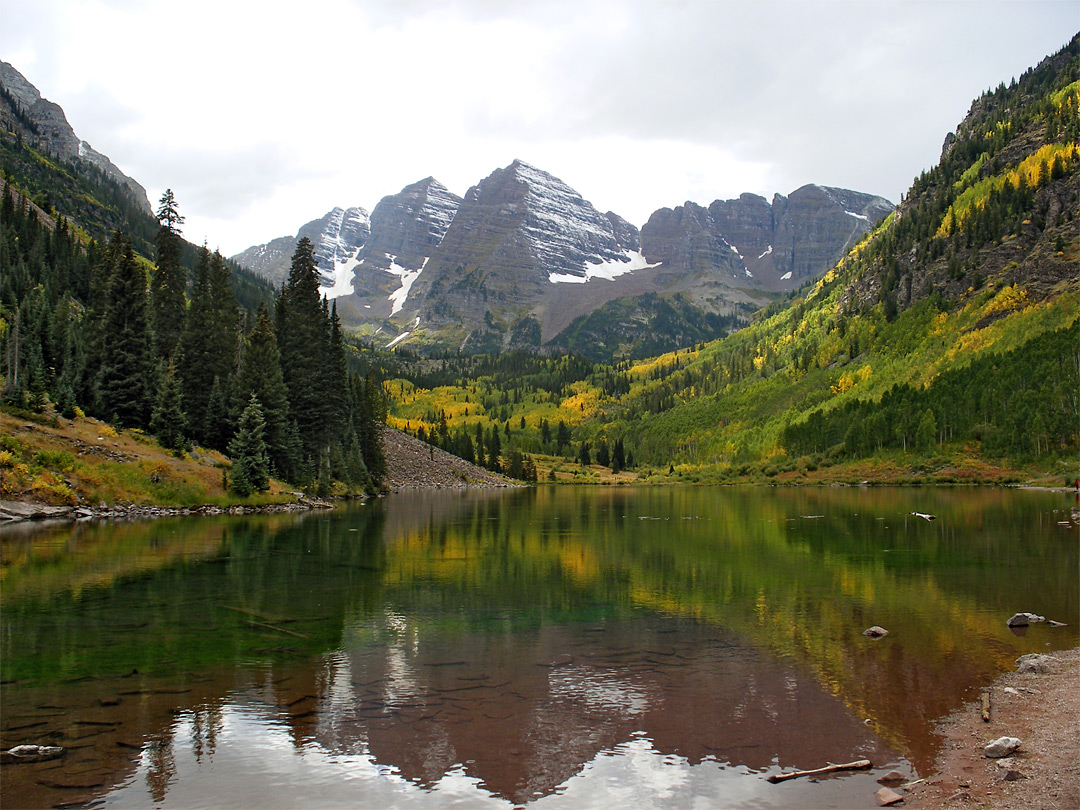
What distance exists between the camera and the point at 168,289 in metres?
104

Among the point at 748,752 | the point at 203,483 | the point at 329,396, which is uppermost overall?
the point at 329,396

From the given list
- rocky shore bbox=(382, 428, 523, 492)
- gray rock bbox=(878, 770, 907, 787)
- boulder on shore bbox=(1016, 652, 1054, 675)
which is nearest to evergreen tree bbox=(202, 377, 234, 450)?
rocky shore bbox=(382, 428, 523, 492)

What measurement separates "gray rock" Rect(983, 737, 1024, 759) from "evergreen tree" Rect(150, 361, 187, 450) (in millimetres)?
76132

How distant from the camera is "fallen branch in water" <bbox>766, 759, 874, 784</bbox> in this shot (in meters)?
13.0

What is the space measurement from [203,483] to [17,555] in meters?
35.0

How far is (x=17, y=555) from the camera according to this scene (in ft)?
127

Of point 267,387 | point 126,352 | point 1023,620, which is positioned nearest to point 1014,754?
point 1023,620

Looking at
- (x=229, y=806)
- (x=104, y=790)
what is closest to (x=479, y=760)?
(x=229, y=806)

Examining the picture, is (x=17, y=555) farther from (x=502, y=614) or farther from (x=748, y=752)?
(x=748, y=752)

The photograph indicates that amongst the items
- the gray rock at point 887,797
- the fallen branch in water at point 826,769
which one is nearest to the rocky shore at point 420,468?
the fallen branch in water at point 826,769

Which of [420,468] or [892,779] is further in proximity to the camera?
[420,468]

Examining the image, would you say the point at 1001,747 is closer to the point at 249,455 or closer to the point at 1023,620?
the point at 1023,620

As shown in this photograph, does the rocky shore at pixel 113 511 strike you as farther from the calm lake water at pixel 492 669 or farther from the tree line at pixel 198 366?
the calm lake water at pixel 492 669

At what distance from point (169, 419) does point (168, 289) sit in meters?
37.3
